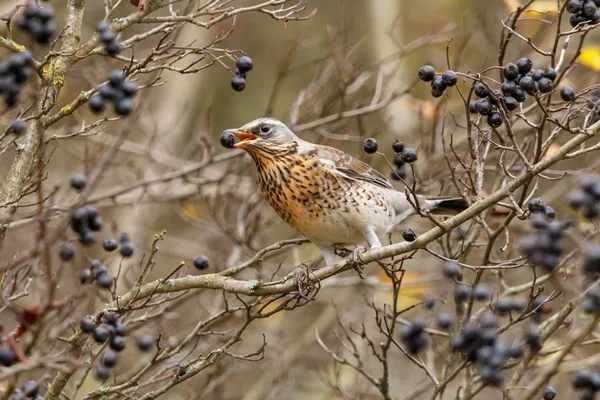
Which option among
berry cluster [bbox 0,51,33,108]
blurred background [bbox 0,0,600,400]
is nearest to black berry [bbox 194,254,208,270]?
blurred background [bbox 0,0,600,400]

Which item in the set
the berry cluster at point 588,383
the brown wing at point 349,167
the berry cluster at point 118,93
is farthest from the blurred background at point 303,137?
the berry cluster at point 588,383

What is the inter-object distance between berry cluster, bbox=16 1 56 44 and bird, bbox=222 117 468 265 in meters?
2.42

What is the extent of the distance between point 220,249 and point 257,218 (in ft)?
2.67

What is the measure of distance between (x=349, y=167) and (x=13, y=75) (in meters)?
3.24

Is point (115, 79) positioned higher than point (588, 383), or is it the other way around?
point (115, 79)

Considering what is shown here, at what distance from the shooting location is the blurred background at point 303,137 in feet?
23.0

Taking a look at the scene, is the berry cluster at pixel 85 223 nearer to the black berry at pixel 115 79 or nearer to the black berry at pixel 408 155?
the black berry at pixel 115 79

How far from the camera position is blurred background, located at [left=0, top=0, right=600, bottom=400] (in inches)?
276

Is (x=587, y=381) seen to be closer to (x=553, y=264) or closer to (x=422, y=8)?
(x=553, y=264)

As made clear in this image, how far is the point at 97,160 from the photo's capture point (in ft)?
20.9

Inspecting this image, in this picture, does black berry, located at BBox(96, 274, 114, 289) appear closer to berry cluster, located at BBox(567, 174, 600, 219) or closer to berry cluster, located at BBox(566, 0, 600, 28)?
berry cluster, located at BBox(567, 174, 600, 219)

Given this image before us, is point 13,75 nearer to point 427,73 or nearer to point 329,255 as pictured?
point 427,73

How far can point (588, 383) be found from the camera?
2930 millimetres

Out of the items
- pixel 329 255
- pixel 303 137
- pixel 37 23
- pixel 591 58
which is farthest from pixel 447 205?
pixel 37 23
